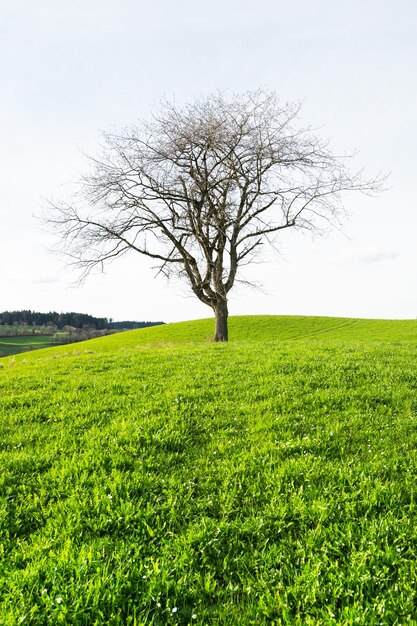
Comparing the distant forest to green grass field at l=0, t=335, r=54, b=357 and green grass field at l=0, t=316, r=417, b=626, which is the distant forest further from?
green grass field at l=0, t=316, r=417, b=626

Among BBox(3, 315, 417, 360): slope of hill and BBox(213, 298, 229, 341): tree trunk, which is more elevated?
BBox(213, 298, 229, 341): tree trunk

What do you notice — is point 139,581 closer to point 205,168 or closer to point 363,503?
point 363,503

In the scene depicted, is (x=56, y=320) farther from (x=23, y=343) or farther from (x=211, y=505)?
(x=211, y=505)

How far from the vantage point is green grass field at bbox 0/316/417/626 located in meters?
3.55

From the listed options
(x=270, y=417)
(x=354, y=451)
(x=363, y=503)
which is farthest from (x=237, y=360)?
(x=363, y=503)

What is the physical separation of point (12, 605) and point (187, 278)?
78.6 feet

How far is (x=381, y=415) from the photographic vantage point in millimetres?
8125

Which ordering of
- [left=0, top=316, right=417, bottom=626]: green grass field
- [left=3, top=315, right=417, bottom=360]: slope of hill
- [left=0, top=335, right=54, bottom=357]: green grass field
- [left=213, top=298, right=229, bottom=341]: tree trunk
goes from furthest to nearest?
[left=0, top=335, right=54, bottom=357]: green grass field → [left=3, top=315, right=417, bottom=360]: slope of hill → [left=213, top=298, right=229, bottom=341]: tree trunk → [left=0, top=316, right=417, bottom=626]: green grass field

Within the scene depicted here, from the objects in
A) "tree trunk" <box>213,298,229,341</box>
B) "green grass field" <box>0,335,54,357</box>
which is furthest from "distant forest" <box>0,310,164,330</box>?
"tree trunk" <box>213,298,229,341</box>

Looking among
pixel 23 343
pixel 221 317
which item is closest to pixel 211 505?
pixel 221 317

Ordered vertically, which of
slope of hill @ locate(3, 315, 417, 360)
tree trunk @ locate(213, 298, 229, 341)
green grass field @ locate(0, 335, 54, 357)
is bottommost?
green grass field @ locate(0, 335, 54, 357)

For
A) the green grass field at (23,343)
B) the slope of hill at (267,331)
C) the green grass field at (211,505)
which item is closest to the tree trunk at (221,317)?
the green grass field at (211,505)

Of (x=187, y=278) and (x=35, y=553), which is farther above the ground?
Answer: (x=187, y=278)

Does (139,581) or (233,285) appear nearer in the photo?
(139,581)
